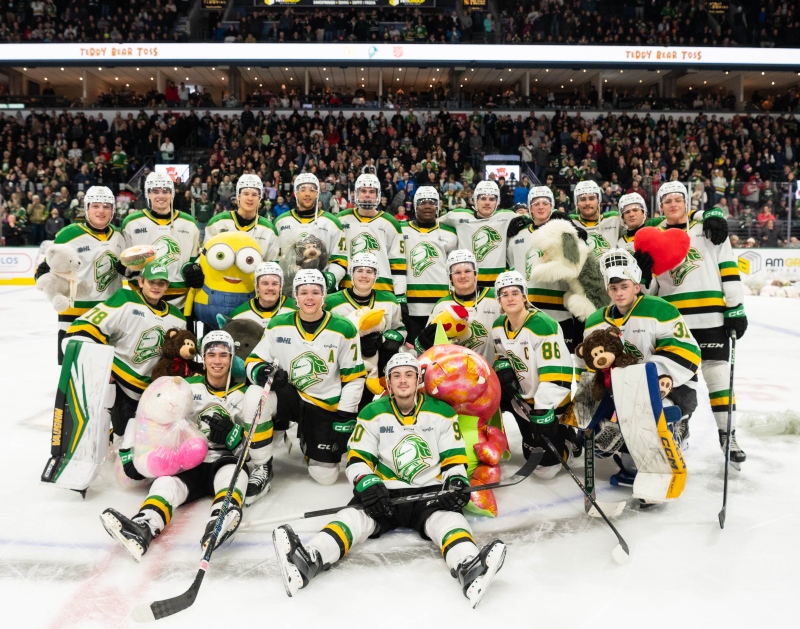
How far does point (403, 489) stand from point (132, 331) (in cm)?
175

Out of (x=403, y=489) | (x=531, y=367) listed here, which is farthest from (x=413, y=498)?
(x=531, y=367)

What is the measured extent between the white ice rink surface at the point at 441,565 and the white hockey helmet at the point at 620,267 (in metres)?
1.09

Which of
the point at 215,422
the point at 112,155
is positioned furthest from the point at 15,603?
the point at 112,155

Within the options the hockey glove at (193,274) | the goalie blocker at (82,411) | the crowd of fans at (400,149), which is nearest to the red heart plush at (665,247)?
the hockey glove at (193,274)

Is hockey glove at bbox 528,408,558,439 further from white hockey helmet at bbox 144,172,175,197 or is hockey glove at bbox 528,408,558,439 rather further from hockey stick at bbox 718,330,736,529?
white hockey helmet at bbox 144,172,175,197

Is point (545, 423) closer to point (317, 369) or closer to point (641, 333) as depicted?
point (641, 333)

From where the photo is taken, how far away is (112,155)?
1603 cm

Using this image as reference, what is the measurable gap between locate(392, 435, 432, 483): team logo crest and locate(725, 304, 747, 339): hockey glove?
1.99 metres

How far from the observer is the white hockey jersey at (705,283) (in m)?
4.01

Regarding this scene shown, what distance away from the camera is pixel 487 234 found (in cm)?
482

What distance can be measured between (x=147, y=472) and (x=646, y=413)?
2268 mm

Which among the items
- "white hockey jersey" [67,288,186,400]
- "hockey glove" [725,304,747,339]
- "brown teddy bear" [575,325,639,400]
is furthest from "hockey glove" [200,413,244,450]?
"hockey glove" [725,304,747,339]

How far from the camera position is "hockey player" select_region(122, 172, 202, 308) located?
4.36 m

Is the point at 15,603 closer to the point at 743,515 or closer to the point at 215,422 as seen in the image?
the point at 215,422
